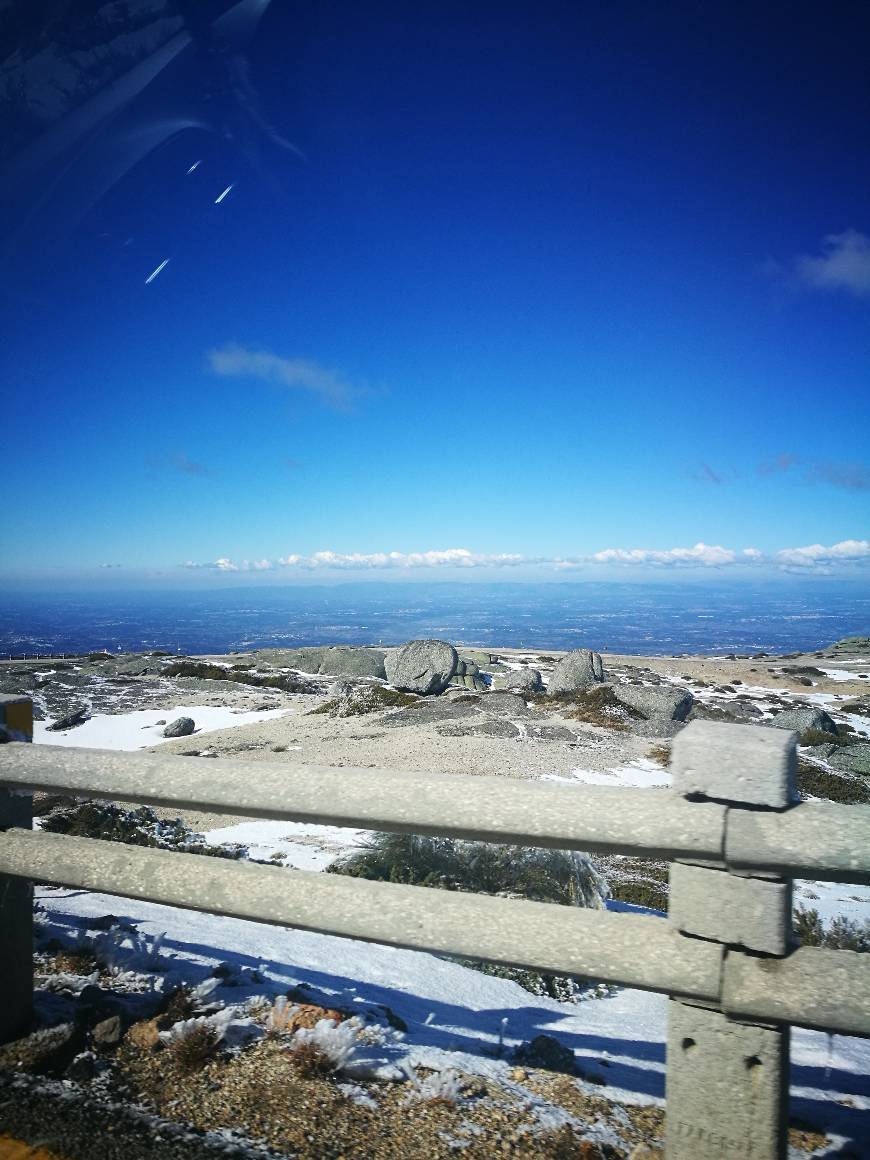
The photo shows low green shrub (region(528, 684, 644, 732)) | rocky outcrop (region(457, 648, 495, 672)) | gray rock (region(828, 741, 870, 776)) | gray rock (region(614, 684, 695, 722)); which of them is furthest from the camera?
rocky outcrop (region(457, 648, 495, 672))

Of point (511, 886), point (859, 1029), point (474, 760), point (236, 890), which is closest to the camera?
point (859, 1029)

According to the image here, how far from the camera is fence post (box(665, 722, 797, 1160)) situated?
1849 millimetres

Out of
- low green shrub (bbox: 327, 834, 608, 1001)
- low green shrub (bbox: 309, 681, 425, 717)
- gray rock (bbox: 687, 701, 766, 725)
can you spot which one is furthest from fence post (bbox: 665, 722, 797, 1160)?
low green shrub (bbox: 309, 681, 425, 717)

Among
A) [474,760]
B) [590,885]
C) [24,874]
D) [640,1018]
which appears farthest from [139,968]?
[474,760]

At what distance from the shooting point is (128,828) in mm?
8445

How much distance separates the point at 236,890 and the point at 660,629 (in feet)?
315

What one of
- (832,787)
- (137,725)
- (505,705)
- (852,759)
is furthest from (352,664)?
(832,787)

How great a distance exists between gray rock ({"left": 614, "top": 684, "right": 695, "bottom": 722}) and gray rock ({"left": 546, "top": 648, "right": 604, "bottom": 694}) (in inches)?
146

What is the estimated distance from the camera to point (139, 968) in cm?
350

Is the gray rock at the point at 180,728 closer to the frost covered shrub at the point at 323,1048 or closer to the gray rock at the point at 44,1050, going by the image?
the gray rock at the point at 44,1050

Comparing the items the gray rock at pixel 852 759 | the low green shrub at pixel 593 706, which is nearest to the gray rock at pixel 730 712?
the low green shrub at pixel 593 706

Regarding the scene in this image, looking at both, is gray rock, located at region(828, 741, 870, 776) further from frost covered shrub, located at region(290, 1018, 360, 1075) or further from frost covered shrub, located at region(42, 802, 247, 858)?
frost covered shrub, located at region(290, 1018, 360, 1075)

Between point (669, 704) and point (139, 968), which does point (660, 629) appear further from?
A: point (139, 968)

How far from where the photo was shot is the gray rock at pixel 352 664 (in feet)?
92.9
